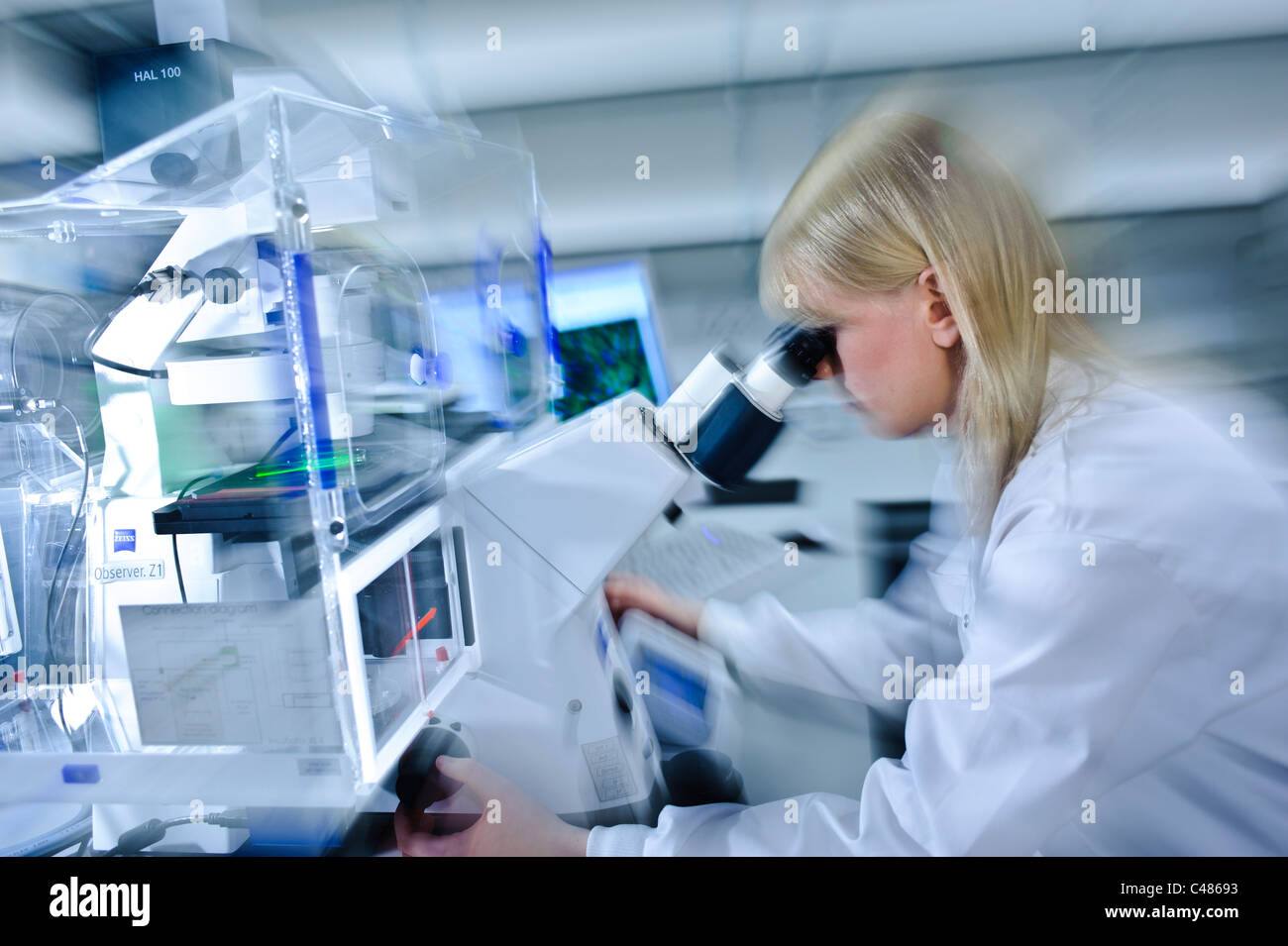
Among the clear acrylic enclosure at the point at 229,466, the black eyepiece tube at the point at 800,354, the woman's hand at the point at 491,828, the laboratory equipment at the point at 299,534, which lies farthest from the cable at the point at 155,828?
the black eyepiece tube at the point at 800,354

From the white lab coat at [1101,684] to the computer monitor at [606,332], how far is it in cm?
66

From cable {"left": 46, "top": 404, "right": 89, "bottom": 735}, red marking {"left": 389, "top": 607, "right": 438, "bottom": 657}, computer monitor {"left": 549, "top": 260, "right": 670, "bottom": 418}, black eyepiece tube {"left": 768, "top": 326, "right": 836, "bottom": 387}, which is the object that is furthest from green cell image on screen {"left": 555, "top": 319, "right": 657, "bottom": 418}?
cable {"left": 46, "top": 404, "right": 89, "bottom": 735}

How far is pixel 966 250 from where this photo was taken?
804 mm

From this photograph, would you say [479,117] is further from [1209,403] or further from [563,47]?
[1209,403]

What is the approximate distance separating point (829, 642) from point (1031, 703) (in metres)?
0.51

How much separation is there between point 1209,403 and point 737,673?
0.91 metres

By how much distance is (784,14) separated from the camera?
0.95m

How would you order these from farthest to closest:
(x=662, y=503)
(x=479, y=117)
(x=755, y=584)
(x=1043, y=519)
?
1. (x=755, y=584)
2. (x=479, y=117)
3. (x=662, y=503)
4. (x=1043, y=519)

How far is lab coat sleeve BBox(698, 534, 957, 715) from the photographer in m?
1.17

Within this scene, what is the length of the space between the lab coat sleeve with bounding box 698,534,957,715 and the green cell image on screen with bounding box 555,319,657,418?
0.45 meters

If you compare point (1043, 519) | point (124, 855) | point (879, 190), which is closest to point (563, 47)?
point (879, 190)

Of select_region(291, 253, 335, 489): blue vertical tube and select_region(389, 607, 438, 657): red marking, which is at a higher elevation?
select_region(291, 253, 335, 489): blue vertical tube

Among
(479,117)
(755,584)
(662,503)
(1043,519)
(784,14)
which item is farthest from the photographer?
(755,584)

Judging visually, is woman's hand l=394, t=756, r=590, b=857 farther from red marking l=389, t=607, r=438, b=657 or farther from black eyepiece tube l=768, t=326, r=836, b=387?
black eyepiece tube l=768, t=326, r=836, b=387
